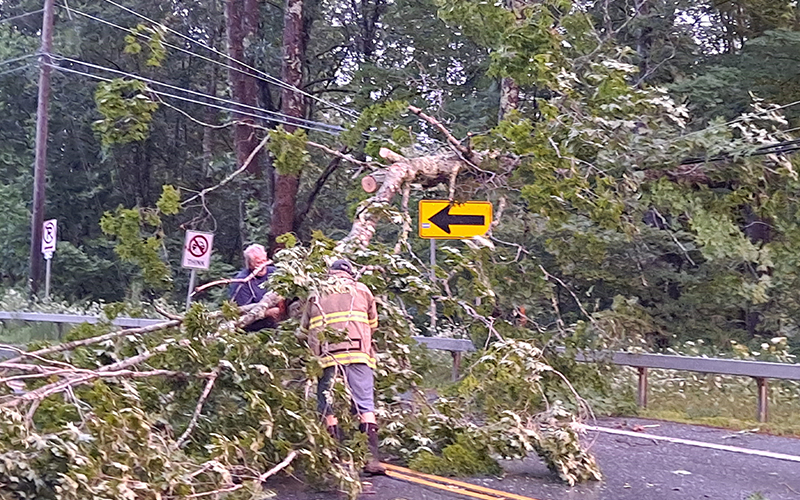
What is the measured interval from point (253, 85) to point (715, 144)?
1463cm

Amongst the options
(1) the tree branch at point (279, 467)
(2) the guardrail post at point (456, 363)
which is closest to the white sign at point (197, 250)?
(2) the guardrail post at point (456, 363)

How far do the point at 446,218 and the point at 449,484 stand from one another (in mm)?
4135

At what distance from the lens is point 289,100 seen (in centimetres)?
1817

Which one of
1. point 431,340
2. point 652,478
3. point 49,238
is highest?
point 49,238

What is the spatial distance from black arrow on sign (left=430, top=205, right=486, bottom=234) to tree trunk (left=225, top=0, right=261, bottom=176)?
9595mm

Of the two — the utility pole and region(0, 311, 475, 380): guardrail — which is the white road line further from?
the utility pole

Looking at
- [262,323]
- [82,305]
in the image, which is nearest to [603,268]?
[262,323]

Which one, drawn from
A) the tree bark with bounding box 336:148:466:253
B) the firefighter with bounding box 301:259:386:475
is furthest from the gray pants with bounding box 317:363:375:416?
the tree bark with bounding box 336:148:466:253

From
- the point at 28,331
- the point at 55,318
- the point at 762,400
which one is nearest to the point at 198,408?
the point at 762,400

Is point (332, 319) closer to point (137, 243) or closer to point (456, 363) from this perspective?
point (137, 243)

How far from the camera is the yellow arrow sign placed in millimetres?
10773

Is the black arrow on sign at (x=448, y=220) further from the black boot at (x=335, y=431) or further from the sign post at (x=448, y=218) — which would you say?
the black boot at (x=335, y=431)

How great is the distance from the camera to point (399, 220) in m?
9.05

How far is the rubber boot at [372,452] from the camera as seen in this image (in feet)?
24.4
